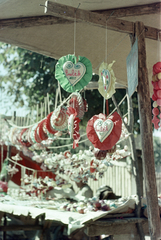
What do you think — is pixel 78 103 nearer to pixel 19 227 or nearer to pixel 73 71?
pixel 73 71

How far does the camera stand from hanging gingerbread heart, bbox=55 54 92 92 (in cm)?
282

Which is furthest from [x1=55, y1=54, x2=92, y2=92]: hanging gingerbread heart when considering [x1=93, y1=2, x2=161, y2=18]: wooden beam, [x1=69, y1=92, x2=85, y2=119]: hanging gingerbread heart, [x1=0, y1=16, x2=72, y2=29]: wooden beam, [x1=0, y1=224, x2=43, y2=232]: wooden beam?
[x1=0, y1=224, x2=43, y2=232]: wooden beam

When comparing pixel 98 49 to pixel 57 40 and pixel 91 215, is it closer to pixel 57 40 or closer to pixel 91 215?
pixel 57 40

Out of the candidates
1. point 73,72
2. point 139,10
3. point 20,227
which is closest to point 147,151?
point 73,72

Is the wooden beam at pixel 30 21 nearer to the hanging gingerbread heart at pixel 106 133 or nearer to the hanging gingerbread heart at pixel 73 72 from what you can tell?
the hanging gingerbread heart at pixel 73 72

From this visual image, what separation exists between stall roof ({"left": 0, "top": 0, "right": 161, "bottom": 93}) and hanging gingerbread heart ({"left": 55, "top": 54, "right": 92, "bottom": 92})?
0.39m

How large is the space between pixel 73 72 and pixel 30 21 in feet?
3.96

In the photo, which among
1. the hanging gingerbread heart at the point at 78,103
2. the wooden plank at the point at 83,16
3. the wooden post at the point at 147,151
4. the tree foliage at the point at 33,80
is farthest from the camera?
the tree foliage at the point at 33,80

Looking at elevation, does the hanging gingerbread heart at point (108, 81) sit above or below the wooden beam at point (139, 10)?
below

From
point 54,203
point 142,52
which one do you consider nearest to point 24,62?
point 54,203

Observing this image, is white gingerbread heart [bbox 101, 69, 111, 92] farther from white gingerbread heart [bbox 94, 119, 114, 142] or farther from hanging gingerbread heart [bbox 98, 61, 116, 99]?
white gingerbread heart [bbox 94, 119, 114, 142]

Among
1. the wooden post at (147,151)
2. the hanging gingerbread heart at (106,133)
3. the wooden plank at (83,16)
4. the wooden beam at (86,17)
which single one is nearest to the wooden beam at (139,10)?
the wooden beam at (86,17)

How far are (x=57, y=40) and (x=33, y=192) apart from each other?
285 cm

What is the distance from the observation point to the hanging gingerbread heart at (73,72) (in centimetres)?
282
